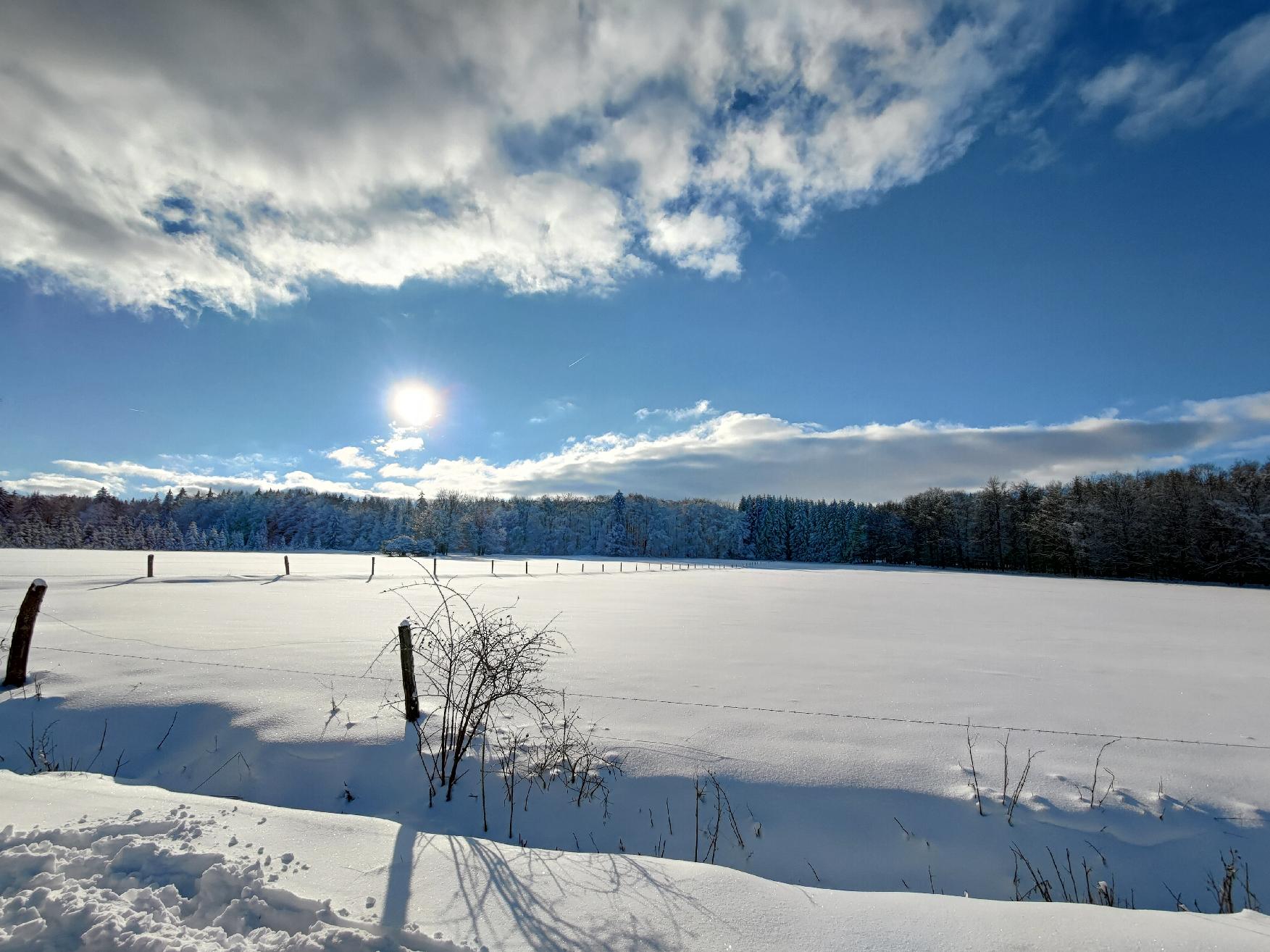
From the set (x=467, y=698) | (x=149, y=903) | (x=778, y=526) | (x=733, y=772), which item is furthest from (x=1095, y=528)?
(x=149, y=903)

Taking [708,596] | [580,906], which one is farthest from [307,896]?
[708,596]

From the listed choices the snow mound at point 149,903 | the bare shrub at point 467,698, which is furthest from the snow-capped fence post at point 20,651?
the snow mound at point 149,903

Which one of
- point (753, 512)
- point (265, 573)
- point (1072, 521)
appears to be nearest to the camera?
point (265, 573)

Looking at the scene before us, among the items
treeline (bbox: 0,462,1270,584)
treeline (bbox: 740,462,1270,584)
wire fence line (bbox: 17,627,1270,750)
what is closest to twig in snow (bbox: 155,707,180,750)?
wire fence line (bbox: 17,627,1270,750)

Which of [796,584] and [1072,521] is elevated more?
[1072,521]

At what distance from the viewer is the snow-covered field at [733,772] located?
3.16 m

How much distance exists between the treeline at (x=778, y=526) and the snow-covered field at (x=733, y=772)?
52.8 m

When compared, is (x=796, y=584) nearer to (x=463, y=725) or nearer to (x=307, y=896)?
(x=463, y=725)

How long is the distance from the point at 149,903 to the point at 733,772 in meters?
4.23

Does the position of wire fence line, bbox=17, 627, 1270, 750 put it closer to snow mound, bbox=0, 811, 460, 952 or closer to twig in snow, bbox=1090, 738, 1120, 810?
twig in snow, bbox=1090, 738, 1120, 810

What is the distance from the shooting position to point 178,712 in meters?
6.35

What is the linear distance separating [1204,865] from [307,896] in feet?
20.5

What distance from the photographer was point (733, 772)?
207 inches

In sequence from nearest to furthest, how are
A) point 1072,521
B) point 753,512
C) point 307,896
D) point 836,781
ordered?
point 307,896 → point 836,781 → point 1072,521 → point 753,512
